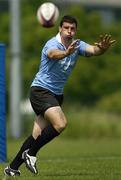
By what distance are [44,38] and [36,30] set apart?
47.6 inches

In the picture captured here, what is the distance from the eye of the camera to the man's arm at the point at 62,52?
11086 millimetres

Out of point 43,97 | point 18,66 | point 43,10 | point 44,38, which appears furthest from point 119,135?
point 43,97

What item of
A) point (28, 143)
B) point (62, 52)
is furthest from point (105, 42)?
point (28, 143)

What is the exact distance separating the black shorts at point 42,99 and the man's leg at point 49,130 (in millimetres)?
75

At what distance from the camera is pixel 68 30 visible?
456 inches

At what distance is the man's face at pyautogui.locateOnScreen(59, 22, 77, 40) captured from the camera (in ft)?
37.9

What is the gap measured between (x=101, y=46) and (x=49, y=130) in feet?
4.03

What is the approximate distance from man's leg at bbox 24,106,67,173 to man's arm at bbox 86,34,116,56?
34.1 inches

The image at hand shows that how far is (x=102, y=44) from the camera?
38.3 feet

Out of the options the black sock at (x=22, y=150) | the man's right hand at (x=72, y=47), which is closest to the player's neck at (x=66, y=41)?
the man's right hand at (x=72, y=47)

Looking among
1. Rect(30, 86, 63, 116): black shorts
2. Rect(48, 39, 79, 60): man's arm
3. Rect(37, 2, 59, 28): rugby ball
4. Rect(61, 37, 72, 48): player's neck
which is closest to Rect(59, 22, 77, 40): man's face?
Rect(61, 37, 72, 48): player's neck

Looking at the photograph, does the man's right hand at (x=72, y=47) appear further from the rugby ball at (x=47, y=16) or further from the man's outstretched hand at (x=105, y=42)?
the rugby ball at (x=47, y=16)

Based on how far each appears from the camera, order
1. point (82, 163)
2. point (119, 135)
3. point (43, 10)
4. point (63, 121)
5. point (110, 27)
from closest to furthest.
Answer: point (63, 121) → point (82, 163) → point (43, 10) → point (119, 135) → point (110, 27)

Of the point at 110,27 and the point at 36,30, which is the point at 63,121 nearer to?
the point at 36,30
